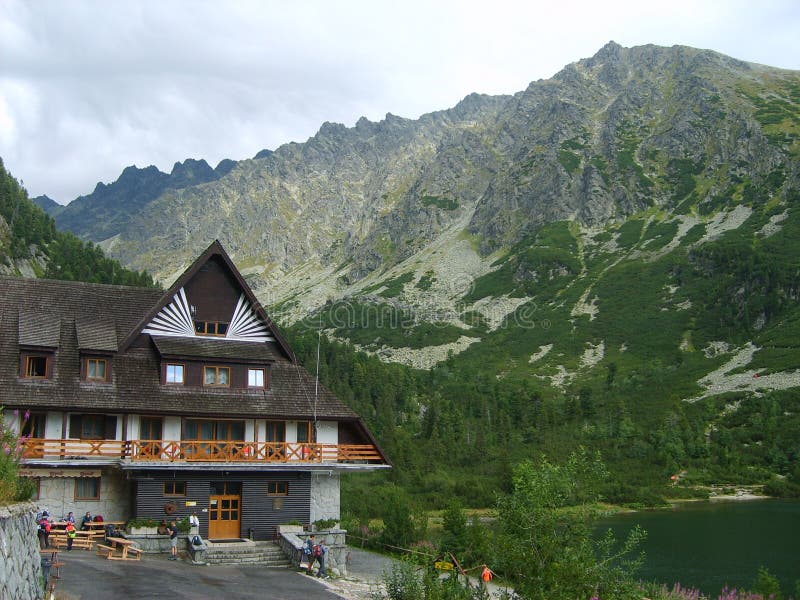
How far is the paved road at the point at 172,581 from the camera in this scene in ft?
75.1

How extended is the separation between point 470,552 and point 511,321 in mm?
149943

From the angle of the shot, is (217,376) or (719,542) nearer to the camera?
(217,376)

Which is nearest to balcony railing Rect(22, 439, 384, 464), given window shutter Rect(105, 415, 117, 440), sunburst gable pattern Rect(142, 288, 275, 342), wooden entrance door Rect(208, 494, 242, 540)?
window shutter Rect(105, 415, 117, 440)

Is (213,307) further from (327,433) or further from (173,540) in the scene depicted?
(173,540)

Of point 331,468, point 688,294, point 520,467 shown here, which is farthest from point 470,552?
point 688,294

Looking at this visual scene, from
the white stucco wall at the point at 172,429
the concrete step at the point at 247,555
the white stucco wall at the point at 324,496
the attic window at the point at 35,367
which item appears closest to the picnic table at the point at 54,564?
the concrete step at the point at 247,555

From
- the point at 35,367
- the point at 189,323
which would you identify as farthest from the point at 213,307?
the point at 35,367

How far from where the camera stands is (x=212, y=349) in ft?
120

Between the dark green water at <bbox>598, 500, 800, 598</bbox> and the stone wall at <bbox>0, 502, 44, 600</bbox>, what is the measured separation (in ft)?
109

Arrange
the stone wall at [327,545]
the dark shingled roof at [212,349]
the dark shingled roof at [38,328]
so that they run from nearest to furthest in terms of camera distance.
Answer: the stone wall at [327,545]
the dark shingled roof at [38,328]
the dark shingled roof at [212,349]

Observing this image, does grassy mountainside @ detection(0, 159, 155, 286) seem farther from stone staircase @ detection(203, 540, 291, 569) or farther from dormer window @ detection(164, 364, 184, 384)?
stone staircase @ detection(203, 540, 291, 569)

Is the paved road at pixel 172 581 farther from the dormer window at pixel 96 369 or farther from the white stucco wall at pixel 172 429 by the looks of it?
the dormer window at pixel 96 369

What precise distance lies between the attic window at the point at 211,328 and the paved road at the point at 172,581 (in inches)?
429

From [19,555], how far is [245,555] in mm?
17645
